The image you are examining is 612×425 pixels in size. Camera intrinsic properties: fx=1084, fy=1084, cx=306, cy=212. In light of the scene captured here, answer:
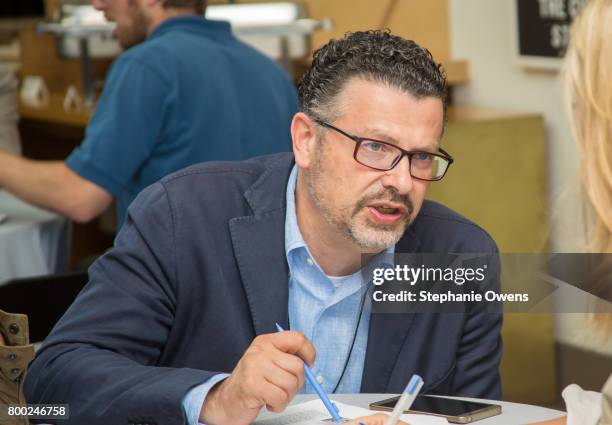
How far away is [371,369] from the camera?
2.07 m

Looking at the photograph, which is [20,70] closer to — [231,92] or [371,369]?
[231,92]

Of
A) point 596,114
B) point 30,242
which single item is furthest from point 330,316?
point 30,242

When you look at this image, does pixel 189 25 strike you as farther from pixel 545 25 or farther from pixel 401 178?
pixel 401 178

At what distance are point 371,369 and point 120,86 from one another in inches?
64.8

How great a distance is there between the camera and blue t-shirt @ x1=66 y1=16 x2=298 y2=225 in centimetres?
338

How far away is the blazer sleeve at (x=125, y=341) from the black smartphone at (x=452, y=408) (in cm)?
29

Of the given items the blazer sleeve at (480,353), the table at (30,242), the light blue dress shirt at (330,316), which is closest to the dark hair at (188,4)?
the table at (30,242)

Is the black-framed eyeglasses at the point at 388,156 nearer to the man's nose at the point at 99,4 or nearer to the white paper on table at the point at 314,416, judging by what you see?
the white paper on table at the point at 314,416

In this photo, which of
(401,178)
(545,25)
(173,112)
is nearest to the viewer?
(401,178)

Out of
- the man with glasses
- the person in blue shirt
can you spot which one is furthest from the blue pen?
the person in blue shirt

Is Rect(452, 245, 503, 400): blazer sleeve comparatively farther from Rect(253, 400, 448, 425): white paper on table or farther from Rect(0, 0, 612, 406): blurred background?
Rect(0, 0, 612, 406): blurred background

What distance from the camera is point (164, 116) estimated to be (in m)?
3.41

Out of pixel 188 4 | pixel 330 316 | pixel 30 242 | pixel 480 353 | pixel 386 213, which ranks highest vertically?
pixel 188 4

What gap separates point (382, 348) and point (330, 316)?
0.38 ft
